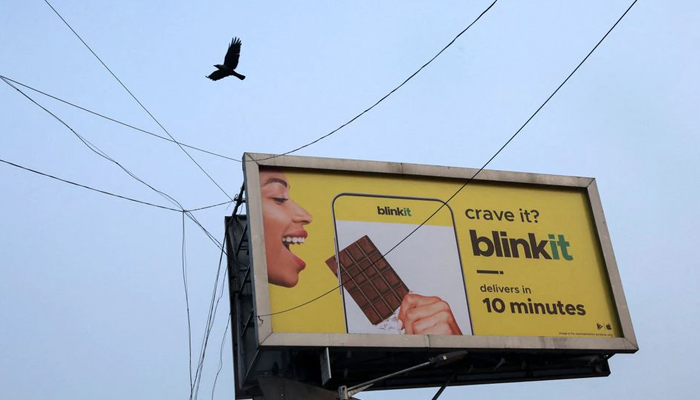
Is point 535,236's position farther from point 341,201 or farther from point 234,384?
point 234,384

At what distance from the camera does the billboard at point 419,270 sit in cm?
1852

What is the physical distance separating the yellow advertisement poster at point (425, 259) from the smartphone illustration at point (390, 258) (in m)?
0.02

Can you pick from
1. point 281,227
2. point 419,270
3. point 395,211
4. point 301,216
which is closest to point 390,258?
point 419,270

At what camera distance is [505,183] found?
70.2 feet

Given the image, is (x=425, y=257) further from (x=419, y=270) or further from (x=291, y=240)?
(x=291, y=240)

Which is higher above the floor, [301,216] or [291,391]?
[301,216]

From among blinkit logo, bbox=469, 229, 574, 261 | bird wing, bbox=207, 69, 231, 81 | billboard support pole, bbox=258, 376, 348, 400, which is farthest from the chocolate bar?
bird wing, bbox=207, 69, 231, 81

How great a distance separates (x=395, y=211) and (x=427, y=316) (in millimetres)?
2187

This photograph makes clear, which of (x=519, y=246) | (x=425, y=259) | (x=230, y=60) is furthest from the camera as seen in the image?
(x=519, y=246)

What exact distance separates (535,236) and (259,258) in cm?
592

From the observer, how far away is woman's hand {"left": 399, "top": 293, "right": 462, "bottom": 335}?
1900 centimetres

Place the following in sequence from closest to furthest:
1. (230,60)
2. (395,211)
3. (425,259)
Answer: (230,60) < (425,259) < (395,211)

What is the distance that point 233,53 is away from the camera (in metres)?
18.2

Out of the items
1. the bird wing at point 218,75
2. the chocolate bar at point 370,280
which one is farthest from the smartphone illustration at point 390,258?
the bird wing at point 218,75
